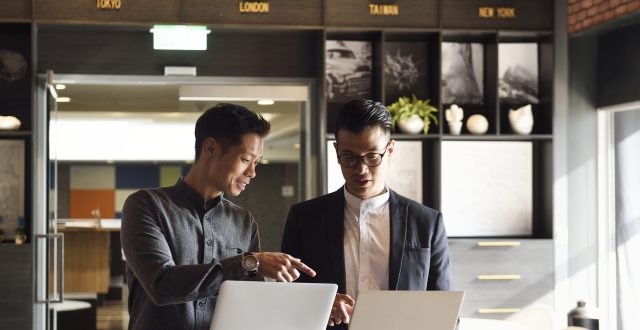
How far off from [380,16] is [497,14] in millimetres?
856

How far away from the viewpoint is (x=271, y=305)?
2145 millimetres

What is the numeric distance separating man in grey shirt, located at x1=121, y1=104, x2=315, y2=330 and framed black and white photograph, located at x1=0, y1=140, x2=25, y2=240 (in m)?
4.15

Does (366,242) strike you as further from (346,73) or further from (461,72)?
(461,72)

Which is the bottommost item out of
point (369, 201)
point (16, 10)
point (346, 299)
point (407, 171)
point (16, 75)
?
point (346, 299)

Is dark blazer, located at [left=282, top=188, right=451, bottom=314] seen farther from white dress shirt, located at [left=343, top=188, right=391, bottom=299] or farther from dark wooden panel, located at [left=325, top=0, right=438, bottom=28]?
dark wooden panel, located at [left=325, top=0, right=438, bottom=28]

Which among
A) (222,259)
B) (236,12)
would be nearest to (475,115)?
(236,12)

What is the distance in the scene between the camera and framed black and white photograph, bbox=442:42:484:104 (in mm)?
6961

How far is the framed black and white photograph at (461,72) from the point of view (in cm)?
696

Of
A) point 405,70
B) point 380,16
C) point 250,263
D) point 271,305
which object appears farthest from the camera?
point 405,70

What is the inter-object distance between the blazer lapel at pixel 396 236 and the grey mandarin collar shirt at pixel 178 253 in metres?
0.42

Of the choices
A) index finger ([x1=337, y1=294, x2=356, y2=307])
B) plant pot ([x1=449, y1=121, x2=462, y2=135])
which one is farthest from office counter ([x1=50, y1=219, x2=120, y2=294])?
index finger ([x1=337, y1=294, x2=356, y2=307])

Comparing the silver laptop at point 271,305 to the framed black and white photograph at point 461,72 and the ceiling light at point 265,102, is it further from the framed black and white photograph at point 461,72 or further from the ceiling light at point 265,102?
the framed black and white photograph at point 461,72

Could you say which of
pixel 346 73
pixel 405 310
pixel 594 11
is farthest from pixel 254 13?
pixel 405 310

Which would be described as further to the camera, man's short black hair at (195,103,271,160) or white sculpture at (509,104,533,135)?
white sculpture at (509,104,533,135)
